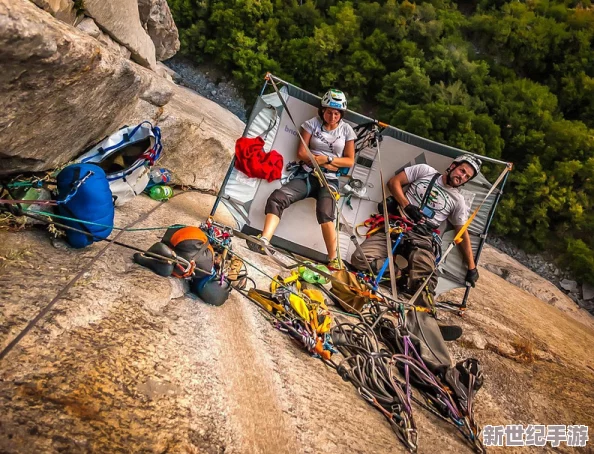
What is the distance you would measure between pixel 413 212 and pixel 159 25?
11.2 metres

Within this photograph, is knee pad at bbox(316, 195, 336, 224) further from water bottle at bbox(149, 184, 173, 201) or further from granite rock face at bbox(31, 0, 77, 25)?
granite rock face at bbox(31, 0, 77, 25)

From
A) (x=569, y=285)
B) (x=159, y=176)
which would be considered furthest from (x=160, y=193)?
(x=569, y=285)

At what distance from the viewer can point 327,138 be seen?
18.1ft

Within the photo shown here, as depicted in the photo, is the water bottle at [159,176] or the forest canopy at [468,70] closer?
the water bottle at [159,176]

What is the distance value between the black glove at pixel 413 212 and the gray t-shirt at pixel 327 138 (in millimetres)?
1083

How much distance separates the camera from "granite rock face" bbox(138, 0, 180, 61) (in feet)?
38.7

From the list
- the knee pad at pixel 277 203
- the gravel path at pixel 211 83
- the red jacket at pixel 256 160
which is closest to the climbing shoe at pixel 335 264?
the knee pad at pixel 277 203

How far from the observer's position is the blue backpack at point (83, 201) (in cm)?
324

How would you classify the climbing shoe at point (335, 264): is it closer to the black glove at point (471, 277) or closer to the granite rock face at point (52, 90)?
the black glove at point (471, 277)

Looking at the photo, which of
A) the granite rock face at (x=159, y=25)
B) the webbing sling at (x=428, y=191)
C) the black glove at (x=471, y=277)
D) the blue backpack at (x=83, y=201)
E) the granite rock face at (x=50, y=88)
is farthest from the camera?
the granite rock face at (x=159, y=25)

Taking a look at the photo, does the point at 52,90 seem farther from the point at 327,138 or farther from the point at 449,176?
the point at 449,176

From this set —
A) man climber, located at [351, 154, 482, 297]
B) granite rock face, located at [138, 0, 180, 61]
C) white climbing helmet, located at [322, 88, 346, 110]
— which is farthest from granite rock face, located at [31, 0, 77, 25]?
granite rock face, located at [138, 0, 180, 61]

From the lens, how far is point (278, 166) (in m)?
5.70

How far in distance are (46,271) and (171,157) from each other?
3.65 meters
